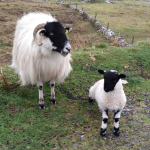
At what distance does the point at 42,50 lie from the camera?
4695 mm

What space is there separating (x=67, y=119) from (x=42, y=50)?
2.30m

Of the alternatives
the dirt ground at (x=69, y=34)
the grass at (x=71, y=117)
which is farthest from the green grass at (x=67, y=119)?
the dirt ground at (x=69, y=34)

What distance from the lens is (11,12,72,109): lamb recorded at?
4445 mm

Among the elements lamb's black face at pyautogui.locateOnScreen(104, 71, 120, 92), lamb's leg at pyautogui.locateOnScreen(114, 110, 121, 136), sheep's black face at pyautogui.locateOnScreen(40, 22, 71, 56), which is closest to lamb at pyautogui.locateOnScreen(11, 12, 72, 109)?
sheep's black face at pyautogui.locateOnScreen(40, 22, 71, 56)

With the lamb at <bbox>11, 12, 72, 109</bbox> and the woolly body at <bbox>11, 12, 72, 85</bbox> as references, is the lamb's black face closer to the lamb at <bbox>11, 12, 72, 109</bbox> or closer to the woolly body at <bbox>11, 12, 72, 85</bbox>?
the lamb at <bbox>11, 12, 72, 109</bbox>

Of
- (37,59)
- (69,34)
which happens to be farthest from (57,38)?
(69,34)

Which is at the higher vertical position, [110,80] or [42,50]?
[42,50]

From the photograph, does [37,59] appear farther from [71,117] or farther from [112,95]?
[112,95]

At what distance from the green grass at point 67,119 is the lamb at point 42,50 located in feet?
2.09

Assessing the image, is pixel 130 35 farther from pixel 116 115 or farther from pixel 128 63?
pixel 116 115

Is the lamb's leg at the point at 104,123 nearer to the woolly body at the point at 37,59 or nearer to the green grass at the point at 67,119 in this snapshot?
the green grass at the point at 67,119

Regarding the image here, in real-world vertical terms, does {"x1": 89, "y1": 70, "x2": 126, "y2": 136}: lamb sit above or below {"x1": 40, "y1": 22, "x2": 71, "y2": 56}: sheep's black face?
below

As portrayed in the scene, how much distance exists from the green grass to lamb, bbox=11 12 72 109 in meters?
0.64

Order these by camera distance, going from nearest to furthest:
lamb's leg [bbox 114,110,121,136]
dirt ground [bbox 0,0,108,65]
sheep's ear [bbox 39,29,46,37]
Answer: sheep's ear [bbox 39,29,46,37] < lamb's leg [bbox 114,110,121,136] < dirt ground [bbox 0,0,108,65]
